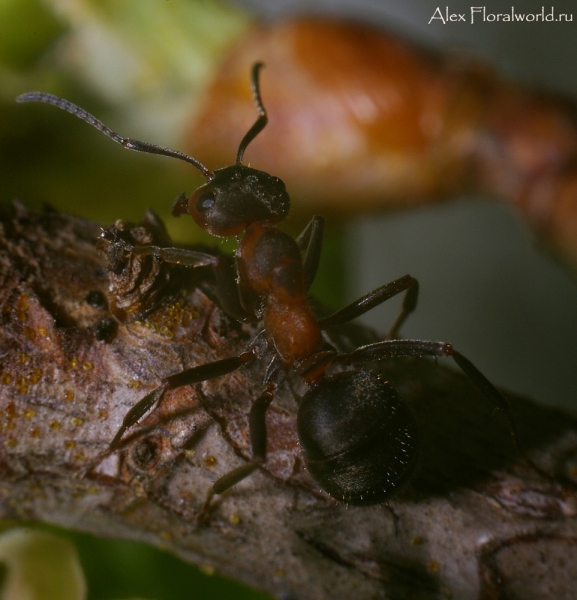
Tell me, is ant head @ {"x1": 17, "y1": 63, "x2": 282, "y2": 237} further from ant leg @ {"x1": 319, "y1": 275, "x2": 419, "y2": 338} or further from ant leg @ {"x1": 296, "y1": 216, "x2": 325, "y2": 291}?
ant leg @ {"x1": 319, "y1": 275, "x2": 419, "y2": 338}

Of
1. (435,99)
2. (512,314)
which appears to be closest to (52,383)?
(435,99)

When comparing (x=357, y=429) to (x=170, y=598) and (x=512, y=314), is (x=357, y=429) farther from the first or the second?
(x=512, y=314)

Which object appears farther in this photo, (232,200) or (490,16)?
(490,16)

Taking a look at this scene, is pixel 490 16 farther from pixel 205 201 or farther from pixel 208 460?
pixel 208 460

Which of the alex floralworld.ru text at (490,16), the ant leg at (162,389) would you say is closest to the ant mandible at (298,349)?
the ant leg at (162,389)

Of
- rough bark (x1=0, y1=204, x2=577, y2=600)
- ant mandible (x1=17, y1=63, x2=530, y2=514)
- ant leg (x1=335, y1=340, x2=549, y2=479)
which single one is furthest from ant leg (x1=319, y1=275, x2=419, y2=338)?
rough bark (x1=0, y1=204, x2=577, y2=600)

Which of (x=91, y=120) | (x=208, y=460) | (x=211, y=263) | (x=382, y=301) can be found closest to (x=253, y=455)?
(x=208, y=460)
